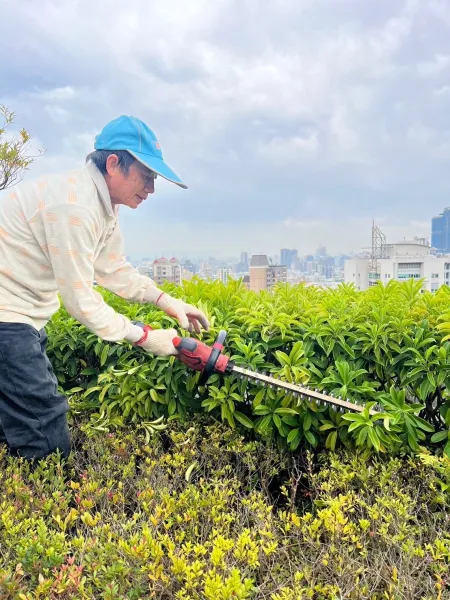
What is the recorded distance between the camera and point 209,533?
161cm

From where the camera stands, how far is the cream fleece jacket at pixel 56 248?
187cm

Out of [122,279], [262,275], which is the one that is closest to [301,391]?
[122,279]

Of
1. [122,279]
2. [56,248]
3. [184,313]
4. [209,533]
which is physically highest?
[56,248]

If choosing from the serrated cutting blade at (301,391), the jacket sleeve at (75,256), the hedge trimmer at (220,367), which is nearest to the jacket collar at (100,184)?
the jacket sleeve at (75,256)

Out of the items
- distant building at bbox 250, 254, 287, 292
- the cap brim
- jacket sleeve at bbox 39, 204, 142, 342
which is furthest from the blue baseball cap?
distant building at bbox 250, 254, 287, 292

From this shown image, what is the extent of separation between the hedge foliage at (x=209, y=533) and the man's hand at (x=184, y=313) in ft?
1.83

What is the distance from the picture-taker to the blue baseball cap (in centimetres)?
193

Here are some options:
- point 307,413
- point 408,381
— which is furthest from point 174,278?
point 408,381

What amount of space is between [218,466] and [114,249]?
4.04ft

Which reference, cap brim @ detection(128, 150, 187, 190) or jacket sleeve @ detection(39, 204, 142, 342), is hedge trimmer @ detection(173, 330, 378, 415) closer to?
jacket sleeve @ detection(39, 204, 142, 342)

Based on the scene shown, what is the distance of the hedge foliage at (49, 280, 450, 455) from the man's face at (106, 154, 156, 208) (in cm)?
73

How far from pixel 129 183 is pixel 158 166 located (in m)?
0.16

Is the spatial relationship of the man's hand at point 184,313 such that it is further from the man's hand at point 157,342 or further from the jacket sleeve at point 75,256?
the jacket sleeve at point 75,256

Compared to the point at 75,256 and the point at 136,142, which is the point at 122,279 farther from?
the point at 136,142
